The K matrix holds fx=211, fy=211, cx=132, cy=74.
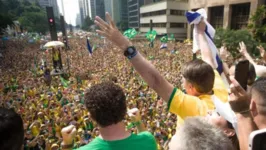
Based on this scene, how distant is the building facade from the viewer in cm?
3046

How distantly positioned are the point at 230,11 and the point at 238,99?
119ft

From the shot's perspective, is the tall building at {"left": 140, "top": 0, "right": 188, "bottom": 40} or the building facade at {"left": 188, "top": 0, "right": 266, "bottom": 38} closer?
the building facade at {"left": 188, "top": 0, "right": 266, "bottom": 38}

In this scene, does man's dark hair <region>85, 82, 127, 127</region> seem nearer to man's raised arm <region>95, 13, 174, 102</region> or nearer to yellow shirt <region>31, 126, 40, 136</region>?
man's raised arm <region>95, 13, 174, 102</region>

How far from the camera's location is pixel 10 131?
4.06 ft

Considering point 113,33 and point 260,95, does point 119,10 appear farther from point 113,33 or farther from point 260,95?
point 260,95

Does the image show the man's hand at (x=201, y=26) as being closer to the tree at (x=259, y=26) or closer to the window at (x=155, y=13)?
the tree at (x=259, y=26)

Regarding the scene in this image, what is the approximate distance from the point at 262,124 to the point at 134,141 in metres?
0.83

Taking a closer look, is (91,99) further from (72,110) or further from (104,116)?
(72,110)

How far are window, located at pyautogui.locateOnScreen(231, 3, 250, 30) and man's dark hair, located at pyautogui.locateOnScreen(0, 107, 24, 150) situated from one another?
3506 cm

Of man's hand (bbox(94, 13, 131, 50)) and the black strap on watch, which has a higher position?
man's hand (bbox(94, 13, 131, 50))

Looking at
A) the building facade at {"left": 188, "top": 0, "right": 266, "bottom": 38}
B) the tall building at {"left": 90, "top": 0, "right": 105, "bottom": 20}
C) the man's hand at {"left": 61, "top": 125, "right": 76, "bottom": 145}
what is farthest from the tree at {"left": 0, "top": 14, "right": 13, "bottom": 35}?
the tall building at {"left": 90, "top": 0, "right": 105, "bottom": 20}

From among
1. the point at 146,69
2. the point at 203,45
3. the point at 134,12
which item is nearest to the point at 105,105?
the point at 146,69

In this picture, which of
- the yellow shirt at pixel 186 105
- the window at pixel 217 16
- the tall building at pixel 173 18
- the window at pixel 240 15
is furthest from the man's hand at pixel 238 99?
the tall building at pixel 173 18

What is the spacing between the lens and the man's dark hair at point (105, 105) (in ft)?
4.63
